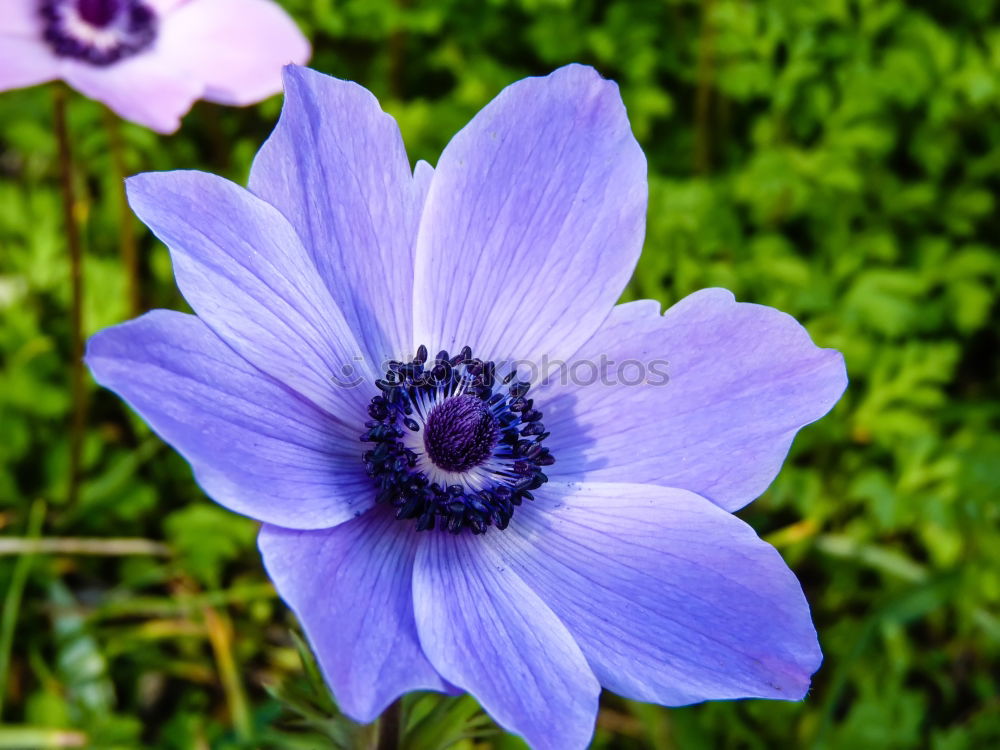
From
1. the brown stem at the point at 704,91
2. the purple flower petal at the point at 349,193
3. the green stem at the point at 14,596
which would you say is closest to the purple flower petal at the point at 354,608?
the purple flower petal at the point at 349,193

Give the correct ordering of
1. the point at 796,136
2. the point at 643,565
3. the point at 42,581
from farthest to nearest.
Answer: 1. the point at 796,136
2. the point at 42,581
3. the point at 643,565

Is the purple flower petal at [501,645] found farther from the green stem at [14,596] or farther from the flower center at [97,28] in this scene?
the flower center at [97,28]

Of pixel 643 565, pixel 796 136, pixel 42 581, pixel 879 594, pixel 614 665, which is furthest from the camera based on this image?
pixel 796 136

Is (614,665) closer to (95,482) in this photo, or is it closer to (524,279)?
(524,279)

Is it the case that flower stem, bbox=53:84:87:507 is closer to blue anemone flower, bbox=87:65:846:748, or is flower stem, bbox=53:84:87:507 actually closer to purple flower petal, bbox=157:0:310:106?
purple flower petal, bbox=157:0:310:106

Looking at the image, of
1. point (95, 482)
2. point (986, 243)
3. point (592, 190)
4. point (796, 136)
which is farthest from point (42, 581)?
point (986, 243)

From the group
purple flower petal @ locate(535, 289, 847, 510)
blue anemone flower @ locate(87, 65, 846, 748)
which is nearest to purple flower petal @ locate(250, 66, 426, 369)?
blue anemone flower @ locate(87, 65, 846, 748)

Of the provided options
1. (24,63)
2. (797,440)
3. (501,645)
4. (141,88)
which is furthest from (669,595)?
(24,63)
